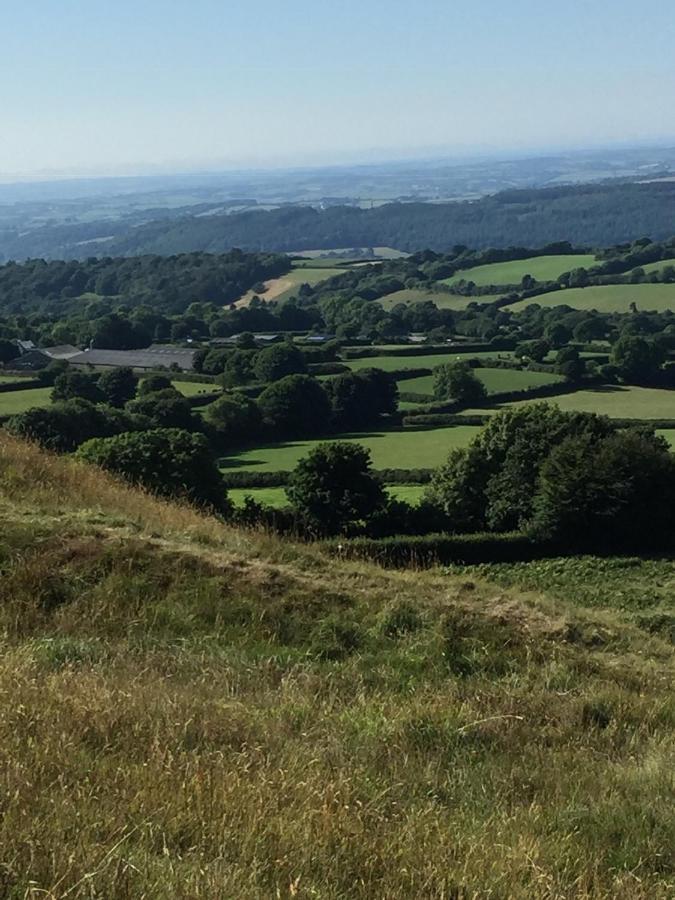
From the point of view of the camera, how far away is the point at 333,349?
82.8 m

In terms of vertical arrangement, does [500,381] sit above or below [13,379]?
below

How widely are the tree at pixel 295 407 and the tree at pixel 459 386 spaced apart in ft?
30.4

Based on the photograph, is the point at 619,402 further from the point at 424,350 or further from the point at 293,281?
the point at 293,281

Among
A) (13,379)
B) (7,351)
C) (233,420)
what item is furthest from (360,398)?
(7,351)

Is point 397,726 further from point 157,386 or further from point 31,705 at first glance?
point 157,386

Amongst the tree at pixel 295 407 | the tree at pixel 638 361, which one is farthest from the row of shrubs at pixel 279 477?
the tree at pixel 638 361

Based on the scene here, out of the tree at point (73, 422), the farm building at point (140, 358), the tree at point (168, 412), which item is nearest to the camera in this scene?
the tree at point (73, 422)

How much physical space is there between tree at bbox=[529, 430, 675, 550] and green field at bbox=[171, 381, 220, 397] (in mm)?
35102

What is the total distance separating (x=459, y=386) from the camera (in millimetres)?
63594

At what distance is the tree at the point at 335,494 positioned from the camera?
1326 inches

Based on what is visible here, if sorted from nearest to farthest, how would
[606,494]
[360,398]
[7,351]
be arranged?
[606,494] < [360,398] < [7,351]

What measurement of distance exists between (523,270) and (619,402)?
9136 cm

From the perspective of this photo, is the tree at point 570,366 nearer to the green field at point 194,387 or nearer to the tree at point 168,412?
the green field at point 194,387

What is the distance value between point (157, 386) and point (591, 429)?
36.0 metres
